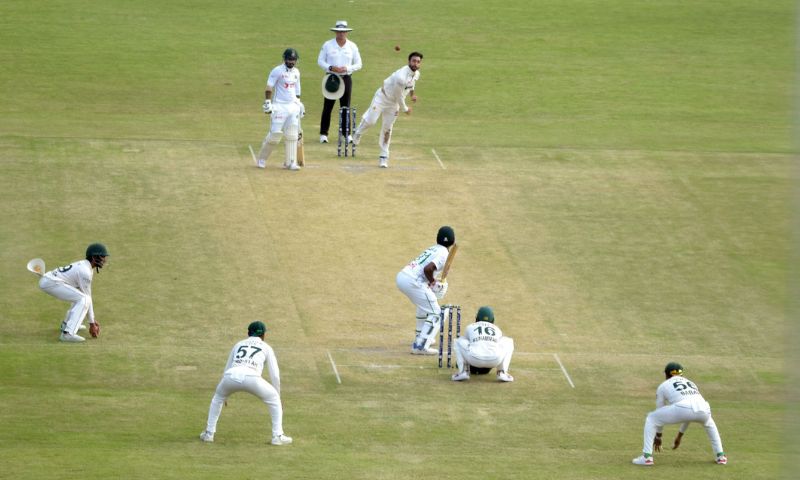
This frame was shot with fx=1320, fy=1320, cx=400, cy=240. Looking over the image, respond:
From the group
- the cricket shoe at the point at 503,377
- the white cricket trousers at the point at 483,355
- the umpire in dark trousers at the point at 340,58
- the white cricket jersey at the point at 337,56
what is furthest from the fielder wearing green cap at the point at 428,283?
the white cricket jersey at the point at 337,56

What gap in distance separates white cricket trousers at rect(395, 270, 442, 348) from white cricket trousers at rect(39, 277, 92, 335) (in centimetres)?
394

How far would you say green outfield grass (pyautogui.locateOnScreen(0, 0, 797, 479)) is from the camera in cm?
1430

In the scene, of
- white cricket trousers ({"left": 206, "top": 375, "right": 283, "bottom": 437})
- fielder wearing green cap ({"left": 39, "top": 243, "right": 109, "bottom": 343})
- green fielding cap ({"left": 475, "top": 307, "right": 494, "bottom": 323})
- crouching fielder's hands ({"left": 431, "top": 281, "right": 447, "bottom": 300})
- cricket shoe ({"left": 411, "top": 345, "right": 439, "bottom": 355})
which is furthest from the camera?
cricket shoe ({"left": 411, "top": 345, "right": 439, "bottom": 355})

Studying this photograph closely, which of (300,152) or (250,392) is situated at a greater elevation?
(250,392)

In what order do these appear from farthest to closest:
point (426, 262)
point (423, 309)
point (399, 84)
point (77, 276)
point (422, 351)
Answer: point (399, 84) < point (422, 351) < point (423, 309) < point (426, 262) < point (77, 276)

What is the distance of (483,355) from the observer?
51.7 feet

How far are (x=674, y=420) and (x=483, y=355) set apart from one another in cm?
303

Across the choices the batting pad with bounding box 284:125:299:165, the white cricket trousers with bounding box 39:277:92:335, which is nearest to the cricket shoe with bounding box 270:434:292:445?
the white cricket trousers with bounding box 39:277:92:335

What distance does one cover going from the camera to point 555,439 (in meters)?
14.4

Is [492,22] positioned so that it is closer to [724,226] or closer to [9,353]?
[724,226]

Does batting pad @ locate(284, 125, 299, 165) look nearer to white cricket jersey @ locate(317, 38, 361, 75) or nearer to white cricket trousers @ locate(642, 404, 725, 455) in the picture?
white cricket jersey @ locate(317, 38, 361, 75)

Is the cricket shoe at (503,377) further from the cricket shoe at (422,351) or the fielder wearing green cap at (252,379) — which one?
the fielder wearing green cap at (252,379)

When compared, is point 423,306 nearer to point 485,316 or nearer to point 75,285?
point 485,316

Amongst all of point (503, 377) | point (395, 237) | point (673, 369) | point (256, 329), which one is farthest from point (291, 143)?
point (673, 369)
